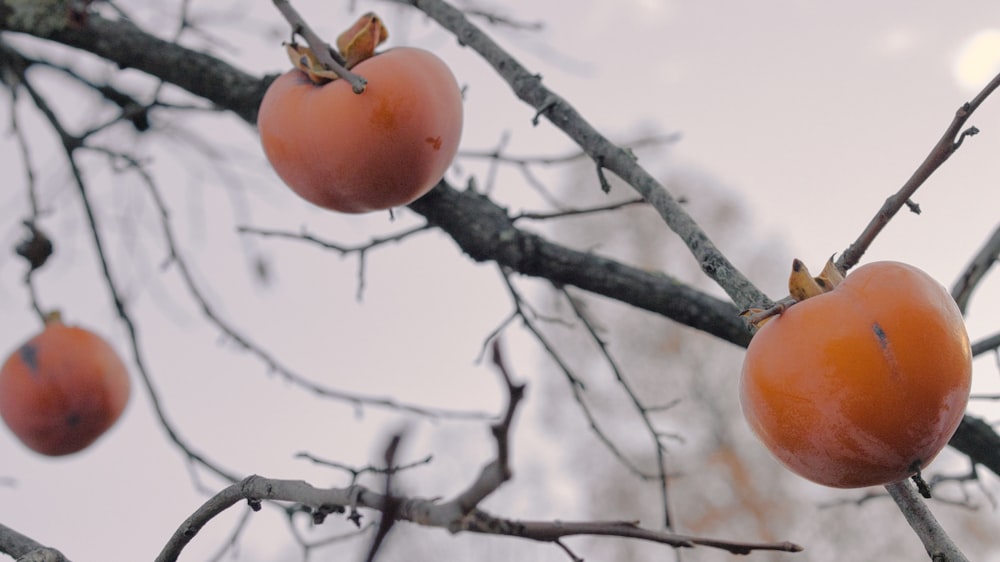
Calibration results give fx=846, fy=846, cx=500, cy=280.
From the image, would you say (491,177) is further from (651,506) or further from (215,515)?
(651,506)

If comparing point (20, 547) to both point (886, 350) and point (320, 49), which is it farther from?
point (886, 350)

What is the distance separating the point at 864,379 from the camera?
2.69ft

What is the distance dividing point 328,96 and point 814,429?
2.54 ft

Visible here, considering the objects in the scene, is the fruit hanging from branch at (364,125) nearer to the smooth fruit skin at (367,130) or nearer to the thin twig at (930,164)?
the smooth fruit skin at (367,130)

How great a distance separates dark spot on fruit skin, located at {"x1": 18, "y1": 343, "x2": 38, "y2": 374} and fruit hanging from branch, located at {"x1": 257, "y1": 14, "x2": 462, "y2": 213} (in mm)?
1098

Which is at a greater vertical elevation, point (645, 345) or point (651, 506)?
point (645, 345)

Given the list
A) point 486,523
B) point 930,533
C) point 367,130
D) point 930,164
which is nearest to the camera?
point 486,523

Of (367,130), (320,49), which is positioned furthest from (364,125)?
(320,49)

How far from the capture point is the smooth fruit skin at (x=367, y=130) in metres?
1.17

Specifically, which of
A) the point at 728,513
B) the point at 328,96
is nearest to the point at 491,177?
the point at 328,96

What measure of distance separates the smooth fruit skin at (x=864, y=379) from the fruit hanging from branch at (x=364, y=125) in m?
0.58

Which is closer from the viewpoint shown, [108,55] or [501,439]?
[501,439]

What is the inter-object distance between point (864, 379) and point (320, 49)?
844mm

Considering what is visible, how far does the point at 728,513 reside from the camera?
25.8 feet
